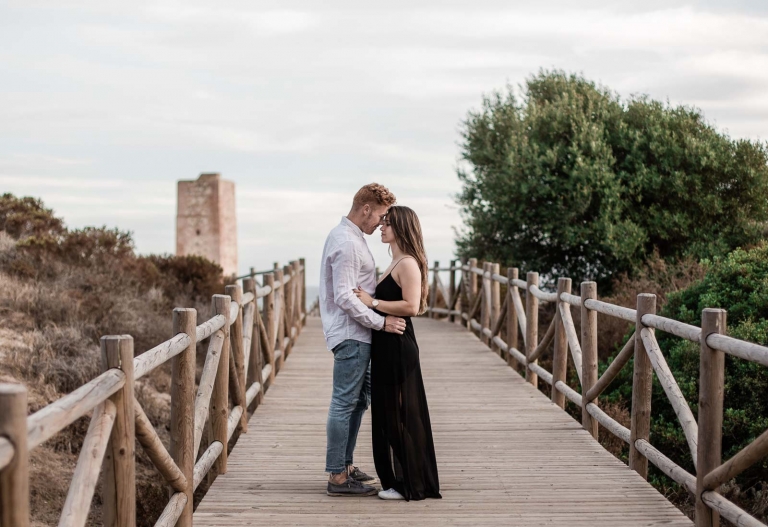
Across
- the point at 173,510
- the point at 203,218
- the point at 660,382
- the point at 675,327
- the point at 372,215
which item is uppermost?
the point at 203,218

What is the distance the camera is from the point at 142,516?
714 centimetres

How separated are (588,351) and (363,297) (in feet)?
9.77

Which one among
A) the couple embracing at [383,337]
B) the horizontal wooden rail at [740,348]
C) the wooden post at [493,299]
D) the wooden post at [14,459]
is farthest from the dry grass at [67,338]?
A: the wooden post at [493,299]

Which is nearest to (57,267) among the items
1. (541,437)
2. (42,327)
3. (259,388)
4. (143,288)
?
(143,288)

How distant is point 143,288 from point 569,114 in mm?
9131

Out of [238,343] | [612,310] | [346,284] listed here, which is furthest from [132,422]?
[612,310]

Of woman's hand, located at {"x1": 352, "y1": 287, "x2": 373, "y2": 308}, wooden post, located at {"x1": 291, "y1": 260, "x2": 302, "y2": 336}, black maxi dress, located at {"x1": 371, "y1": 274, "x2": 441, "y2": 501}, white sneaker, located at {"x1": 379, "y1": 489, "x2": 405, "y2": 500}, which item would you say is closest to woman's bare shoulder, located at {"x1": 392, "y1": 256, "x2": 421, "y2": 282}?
black maxi dress, located at {"x1": 371, "y1": 274, "x2": 441, "y2": 501}

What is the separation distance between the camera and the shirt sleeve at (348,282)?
5.09 m

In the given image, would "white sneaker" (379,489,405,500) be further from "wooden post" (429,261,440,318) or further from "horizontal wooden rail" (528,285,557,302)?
"wooden post" (429,261,440,318)

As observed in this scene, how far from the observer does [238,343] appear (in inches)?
284

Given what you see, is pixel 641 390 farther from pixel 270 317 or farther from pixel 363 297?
pixel 270 317

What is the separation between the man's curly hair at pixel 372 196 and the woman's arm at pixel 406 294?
39 centimetres

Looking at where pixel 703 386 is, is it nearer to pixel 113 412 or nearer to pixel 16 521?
pixel 113 412

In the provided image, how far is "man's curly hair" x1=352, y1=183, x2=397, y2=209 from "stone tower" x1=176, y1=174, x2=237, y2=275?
2468 centimetres
